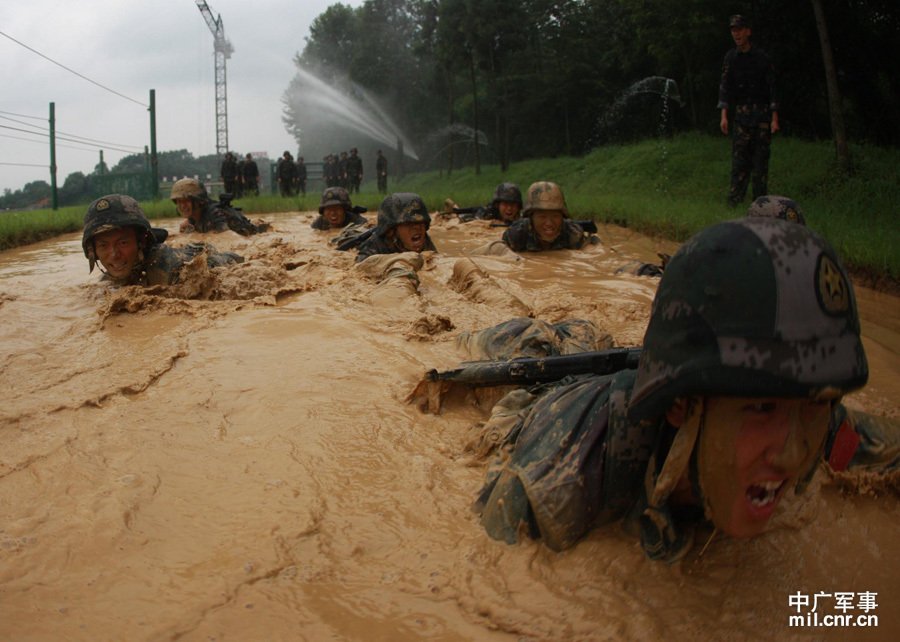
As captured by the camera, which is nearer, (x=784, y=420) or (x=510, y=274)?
(x=784, y=420)

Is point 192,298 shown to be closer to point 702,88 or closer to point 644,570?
point 644,570

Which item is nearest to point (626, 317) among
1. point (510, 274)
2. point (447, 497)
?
point (510, 274)

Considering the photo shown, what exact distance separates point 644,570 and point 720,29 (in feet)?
58.9

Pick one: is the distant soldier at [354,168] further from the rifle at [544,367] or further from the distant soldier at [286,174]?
the rifle at [544,367]

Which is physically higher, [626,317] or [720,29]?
[720,29]

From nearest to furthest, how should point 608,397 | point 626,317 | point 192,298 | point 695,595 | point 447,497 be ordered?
point 695,595 < point 608,397 < point 447,497 < point 626,317 < point 192,298

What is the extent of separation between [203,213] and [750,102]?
7.86 meters

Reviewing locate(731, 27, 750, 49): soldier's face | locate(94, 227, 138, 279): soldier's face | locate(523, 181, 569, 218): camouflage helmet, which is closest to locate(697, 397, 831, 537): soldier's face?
locate(94, 227, 138, 279): soldier's face

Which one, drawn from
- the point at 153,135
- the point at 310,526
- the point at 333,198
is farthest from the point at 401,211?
the point at 153,135

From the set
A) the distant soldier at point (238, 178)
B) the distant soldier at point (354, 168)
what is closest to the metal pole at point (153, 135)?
the distant soldier at point (238, 178)

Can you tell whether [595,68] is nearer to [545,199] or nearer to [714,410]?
[545,199]

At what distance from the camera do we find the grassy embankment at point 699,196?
708cm

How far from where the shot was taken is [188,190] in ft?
33.6

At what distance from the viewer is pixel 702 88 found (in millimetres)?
20016
